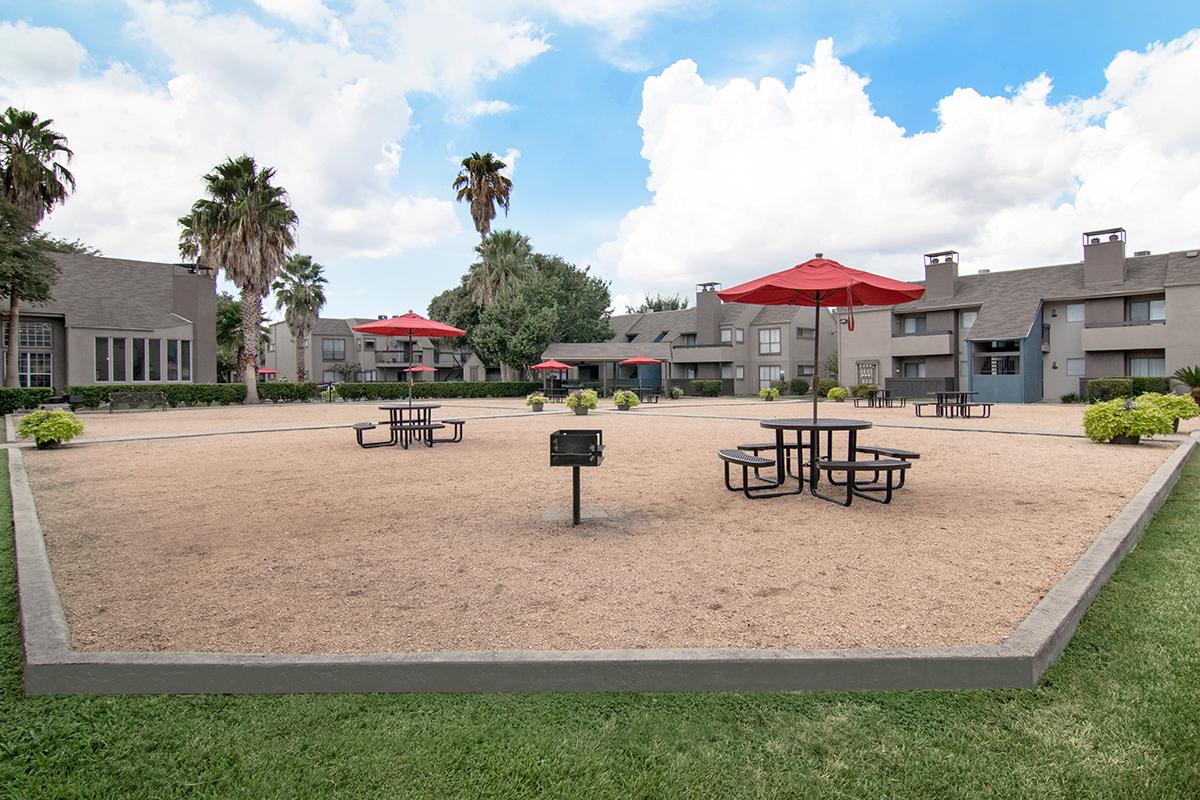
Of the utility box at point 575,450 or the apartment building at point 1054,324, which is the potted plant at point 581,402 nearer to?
the utility box at point 575,450

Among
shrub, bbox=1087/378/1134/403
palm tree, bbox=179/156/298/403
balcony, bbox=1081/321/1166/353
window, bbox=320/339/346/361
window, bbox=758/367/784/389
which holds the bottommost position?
shrub, bbox=1087/378/1134/403

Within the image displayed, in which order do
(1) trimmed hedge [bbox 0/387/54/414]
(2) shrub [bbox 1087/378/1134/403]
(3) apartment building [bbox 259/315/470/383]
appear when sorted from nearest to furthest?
(1) trimmed hedge [bbox 0/387/54/414]
(2) shrub [bbox 1087/378/1134/403]
(3) apartment building [bbox 259/315/470/383]

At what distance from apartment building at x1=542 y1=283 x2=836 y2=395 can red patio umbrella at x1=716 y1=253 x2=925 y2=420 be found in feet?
139

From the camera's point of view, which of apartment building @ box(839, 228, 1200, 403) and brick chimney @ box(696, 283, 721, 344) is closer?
apartment building @ box(839, 228, 1200, 403)

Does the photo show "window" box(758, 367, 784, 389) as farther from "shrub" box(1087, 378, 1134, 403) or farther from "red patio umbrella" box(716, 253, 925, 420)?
"red patio umbrella" box(716, 253, 925, 420)

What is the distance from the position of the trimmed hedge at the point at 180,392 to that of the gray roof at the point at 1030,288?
3919cm

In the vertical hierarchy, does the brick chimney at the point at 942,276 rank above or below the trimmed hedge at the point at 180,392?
above

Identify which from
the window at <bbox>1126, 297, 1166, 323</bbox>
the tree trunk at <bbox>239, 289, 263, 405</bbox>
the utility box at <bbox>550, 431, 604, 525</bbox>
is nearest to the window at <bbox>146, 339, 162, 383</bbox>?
the tree trunk at <bbox>239, 289, 263, 405</bbox>

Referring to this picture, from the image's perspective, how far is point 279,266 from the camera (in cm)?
3869

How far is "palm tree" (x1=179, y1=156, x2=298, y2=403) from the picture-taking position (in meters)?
36.9

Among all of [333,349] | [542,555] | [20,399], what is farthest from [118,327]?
[333,349]

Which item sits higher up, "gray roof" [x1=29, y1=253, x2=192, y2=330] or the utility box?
"gray roof" [x1=29, y1=253, x2=192, y2=330]

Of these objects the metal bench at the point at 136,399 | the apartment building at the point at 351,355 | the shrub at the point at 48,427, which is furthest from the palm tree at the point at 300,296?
the shrub at the point at 48,427

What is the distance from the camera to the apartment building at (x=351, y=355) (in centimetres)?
7356
